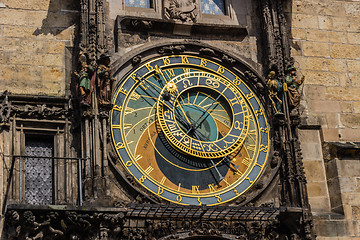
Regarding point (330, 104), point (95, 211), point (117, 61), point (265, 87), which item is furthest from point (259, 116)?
point (95, 211)

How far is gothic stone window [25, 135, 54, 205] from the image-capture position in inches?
537

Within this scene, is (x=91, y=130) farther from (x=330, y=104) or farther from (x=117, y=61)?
(x=330, y=104)

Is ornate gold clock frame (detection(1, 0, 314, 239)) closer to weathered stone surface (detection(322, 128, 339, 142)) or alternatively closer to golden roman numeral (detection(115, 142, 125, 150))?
golden roman numeral (detection(115, 142, 125, 150))

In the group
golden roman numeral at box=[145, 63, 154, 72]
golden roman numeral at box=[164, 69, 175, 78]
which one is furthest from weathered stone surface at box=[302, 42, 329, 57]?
golden roman numeral at box=[145, 63, 154, 72]

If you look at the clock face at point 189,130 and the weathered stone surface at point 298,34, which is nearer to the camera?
the clock face at point 189,130

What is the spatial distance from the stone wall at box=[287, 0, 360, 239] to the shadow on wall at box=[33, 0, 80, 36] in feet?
12.6

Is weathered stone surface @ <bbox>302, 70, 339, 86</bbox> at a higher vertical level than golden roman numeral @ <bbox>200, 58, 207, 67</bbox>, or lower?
lower

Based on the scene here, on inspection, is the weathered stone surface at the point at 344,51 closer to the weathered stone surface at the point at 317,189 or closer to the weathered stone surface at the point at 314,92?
the weathered stone surface at the point at 314,92

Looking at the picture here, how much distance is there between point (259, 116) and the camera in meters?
14.9

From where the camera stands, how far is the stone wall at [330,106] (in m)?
14.7

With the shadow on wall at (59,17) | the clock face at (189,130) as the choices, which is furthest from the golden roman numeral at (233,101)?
the shadow on wall at (59,17)

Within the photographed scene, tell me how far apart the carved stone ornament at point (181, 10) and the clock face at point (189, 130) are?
0.70 meters

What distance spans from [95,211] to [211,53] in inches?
143

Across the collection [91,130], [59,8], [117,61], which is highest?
[59,8]
